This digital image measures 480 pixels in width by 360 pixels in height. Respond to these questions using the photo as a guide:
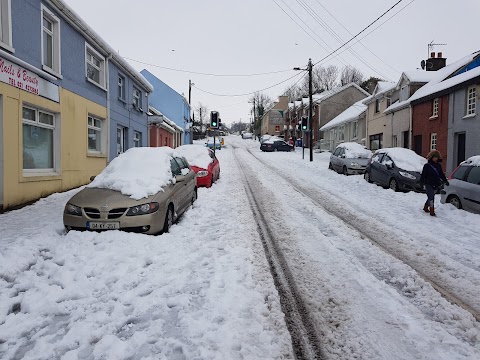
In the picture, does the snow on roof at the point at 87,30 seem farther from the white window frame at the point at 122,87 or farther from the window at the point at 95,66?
the white window frame at the point at 122,87

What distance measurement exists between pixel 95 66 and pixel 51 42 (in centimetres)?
338

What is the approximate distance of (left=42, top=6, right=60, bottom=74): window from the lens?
10102mm

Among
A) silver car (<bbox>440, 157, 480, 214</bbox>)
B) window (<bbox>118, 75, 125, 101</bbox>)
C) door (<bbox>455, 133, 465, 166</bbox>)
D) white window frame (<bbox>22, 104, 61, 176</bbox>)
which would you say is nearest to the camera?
silver car (<bbox>440, 157, 480, 214</bbox>)

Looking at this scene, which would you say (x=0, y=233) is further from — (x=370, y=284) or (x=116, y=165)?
(x=370, y=284)

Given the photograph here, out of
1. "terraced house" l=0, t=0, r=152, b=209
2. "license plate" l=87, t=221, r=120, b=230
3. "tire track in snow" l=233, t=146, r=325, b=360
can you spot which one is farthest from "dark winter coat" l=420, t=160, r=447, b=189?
"terraced house" l=0, t=0, r=152, b=209

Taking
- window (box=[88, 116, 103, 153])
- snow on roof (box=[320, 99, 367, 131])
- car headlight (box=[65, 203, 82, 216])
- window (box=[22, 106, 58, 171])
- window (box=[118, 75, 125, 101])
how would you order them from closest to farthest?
car headlight (box=[65, 203, 82, 216]), window (box=[22, 106, 58, 171]), window (box=[88, 116, 103, 153]), window (box=[118, 75, 125, 101]), snow on roof (box=[320, 99, 367, 131])

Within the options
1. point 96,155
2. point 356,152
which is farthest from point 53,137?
point 356,152

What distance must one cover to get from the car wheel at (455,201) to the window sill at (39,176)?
11.1 meters

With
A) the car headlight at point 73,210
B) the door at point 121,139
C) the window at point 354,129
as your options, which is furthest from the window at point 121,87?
the window at point 354,129

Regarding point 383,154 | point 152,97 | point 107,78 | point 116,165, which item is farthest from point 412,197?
point 152,97

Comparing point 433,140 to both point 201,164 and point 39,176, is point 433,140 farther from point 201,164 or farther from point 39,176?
point 39,176

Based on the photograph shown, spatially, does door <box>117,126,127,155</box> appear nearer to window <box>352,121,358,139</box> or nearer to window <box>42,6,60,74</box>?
window <box>42,6,60,74</box>

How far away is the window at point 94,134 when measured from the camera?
13.2m

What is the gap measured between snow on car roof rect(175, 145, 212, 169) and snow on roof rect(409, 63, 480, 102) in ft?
38.4
